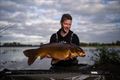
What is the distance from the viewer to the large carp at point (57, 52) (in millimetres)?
4128

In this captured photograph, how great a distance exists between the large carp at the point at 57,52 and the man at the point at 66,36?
1.61 feet

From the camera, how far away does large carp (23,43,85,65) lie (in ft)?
13.5

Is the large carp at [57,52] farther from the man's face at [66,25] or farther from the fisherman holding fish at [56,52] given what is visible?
the man's face at [66,25]

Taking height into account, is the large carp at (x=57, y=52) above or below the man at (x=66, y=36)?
below

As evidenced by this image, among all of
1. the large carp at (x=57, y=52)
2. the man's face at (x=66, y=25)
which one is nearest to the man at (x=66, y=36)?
the man's face at (x=66, y=25)

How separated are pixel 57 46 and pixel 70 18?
0.68 meters

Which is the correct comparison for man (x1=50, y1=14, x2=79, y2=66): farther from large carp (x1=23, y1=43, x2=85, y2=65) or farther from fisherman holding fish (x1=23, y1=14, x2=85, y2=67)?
large carp (x1=23, y1=43, x2=85, y2=65)

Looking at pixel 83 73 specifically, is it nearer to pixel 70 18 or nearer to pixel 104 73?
pixel 104 73

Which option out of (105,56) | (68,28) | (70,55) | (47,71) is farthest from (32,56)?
(105,56)

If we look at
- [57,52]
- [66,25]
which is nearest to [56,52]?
[57,52]

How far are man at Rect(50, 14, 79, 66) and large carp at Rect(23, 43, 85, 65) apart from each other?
0.49 metres

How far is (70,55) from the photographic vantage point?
13.6ft

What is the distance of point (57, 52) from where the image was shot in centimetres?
420

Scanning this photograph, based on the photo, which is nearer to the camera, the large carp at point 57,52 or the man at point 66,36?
the large carp at point 57,52
